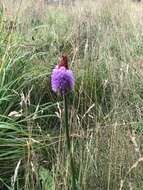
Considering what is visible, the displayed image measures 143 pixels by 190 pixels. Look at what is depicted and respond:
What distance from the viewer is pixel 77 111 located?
10.4ft

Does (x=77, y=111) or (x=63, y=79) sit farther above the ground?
(x=63, y=79)

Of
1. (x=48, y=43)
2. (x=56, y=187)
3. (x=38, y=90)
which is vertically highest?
(x=48, y=43)

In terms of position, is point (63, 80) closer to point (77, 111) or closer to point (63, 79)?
point (63, 79)

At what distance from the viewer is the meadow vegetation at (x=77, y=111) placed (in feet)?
7.96

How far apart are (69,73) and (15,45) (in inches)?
81.3

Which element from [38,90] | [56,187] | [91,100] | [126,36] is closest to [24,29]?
[126,36]

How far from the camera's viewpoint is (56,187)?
2.22m

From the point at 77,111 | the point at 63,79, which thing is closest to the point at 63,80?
the point at 63,79

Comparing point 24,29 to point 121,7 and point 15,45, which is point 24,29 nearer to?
point 15,45

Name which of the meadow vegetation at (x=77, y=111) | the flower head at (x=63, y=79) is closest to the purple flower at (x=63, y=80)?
the flower head at (x=63, y=79)

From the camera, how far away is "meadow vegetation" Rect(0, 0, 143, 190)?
2.43 metres

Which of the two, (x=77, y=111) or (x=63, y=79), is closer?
(x=63, y=79)

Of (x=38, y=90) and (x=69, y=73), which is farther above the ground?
(x=69, y=73)

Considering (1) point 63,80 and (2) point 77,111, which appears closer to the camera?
(1) point 63,80
